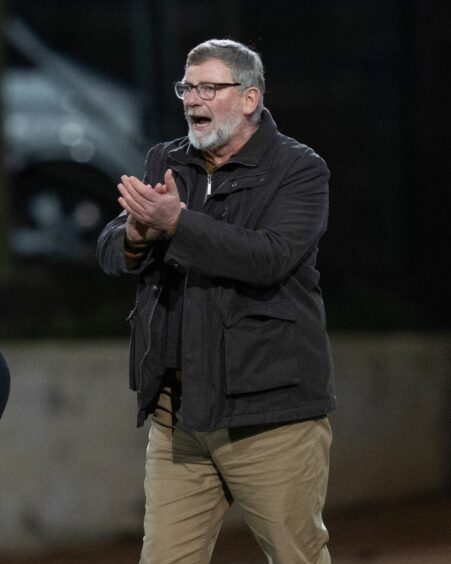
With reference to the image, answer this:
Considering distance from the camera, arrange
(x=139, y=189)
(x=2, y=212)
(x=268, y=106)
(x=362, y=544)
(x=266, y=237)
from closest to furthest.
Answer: (x=139, y=189)
(x=266, y=237)
(x=362, y=544)
(x=2, y=212)
(x=268, y=106)

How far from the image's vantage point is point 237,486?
4.15 metres

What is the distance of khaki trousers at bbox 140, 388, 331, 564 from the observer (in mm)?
4086

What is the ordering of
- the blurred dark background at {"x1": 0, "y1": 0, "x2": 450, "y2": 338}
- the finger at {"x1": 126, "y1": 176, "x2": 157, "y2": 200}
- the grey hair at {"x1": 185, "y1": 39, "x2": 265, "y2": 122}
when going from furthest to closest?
the blurred dark background at {"x1": 0, "y1": 0, "x2": 450, "y2": 338} → the grey hair at {"x1": 185, "y1": 39, "x2": 265, "y2": 122} → the finger at {"x1": 126, "y1": 176, "x2": 157, "y2": 200}

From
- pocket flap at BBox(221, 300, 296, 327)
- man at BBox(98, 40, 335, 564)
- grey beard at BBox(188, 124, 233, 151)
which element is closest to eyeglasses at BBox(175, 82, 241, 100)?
man at BBox(98, 40, 335, 564)

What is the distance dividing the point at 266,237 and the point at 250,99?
47cm

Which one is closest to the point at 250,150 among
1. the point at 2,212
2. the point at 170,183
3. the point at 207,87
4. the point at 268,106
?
the point at 207,87

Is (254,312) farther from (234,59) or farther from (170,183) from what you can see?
(234,59)

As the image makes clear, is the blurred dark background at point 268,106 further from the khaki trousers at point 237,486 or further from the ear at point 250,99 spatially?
the ear at point 250,99

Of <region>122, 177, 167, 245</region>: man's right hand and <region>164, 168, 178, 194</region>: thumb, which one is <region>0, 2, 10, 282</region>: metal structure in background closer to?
<region>122, 177, 167, 245</region>: man's right hand

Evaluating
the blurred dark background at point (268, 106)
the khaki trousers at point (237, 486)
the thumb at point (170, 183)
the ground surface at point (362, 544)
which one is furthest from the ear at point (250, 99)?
the blurred dark background at point (268, 106)

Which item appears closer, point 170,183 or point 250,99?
point 170,183

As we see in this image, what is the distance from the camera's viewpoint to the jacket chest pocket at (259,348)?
3947 millimetres

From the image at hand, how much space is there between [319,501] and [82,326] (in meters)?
3.22

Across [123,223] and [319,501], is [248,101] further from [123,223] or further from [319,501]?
[319,501]
